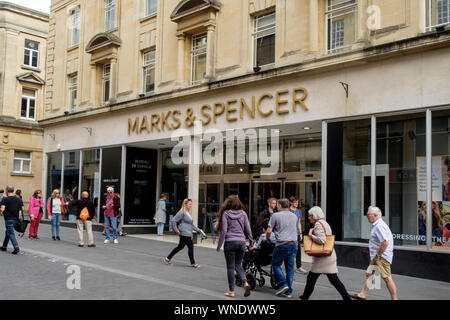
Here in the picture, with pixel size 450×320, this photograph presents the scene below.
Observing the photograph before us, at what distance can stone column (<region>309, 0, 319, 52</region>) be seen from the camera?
1407cm

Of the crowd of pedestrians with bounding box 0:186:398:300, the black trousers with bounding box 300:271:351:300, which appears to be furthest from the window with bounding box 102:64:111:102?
the black trousers with bounding box 300:271:351:300

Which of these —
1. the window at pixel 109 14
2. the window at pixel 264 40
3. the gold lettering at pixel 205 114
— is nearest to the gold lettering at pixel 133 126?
the gold lettering at pixel 205 114

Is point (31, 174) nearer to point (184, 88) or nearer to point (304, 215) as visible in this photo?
point (184, 88)

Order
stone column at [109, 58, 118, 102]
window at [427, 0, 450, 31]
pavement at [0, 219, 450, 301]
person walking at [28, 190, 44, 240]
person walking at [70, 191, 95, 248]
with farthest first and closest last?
stone column at [109, 58, 118, 102] → person walking at [28, 190, 44, 240] → person walking at [70, 191, 95, 248] → window at [427, 0, 450, 31] → pavement at [0, 219, 450, 301]

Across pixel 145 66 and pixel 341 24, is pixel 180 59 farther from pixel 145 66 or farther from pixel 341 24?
pixel 341 24

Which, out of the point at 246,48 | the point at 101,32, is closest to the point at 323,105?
the point at 246,48

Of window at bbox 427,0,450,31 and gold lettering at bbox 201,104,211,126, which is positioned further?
gold lettering at bbox 201,104,211,126

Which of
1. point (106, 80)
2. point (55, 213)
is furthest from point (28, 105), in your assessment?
point (55, 213)

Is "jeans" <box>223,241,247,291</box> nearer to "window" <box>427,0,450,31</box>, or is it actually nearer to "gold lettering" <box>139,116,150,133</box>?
"window" <box>427,0,450,31</box>

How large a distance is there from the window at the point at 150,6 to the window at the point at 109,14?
2457 millimetres

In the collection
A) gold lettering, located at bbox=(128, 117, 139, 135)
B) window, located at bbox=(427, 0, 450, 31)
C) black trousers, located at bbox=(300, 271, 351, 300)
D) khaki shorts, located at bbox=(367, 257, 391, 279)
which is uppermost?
window, located at bbox=(427, 0, 450, 31)

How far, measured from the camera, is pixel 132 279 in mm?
9547

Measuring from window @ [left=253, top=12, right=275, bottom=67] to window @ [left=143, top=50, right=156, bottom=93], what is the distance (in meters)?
5.66
